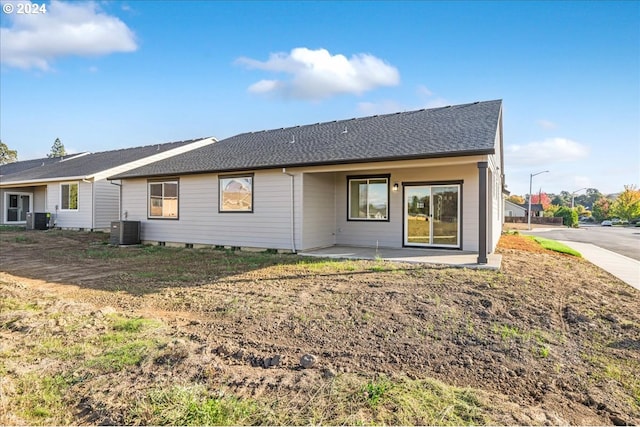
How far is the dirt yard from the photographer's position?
2598 millimetres

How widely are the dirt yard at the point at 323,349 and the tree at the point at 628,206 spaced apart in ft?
190

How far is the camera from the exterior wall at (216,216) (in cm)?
1066

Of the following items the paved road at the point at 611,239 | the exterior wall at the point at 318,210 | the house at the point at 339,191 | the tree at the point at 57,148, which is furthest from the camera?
the tree at the point at 57,148

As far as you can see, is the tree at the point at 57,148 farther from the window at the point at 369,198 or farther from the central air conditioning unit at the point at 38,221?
the window at the point at 369,198

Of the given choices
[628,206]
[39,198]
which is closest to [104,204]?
[39,198]

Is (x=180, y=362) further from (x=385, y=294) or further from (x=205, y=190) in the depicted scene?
(x=205, y=190)

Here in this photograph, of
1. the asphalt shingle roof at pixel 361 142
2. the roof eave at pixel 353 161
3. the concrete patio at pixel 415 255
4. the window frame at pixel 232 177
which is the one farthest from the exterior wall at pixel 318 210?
the window frame at pixel 232 177

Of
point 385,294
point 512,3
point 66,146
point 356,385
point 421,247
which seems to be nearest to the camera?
point 356,385

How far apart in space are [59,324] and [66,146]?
7679cm

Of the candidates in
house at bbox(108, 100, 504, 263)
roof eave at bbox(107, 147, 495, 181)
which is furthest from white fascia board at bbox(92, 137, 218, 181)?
roof eave at bbox(107, 147, 495, 181)

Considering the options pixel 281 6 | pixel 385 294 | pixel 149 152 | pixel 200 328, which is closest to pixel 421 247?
pixel 385 294

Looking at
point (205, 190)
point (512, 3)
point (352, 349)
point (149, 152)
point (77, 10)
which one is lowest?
point (352, 349)

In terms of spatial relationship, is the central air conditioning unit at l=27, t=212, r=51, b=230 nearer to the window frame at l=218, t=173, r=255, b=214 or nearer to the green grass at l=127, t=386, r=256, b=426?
the window frame at l=218, t=173, r=255, b=214

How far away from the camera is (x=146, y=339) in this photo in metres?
3.89
